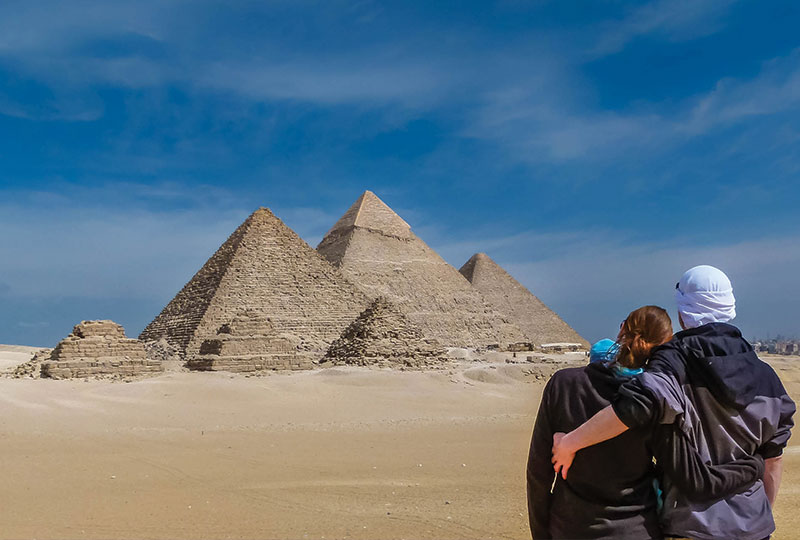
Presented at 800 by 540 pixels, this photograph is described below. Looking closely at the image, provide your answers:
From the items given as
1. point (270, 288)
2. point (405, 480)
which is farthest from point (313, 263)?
point (405, 480)

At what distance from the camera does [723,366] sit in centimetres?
247

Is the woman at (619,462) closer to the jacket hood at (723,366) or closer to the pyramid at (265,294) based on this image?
the jacket hood at (723,366)

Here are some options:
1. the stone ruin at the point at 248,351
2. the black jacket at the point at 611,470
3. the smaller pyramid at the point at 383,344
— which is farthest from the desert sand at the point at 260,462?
the smaller pyramid at the point at 383,344

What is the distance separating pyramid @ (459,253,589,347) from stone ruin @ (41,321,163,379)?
50679mm

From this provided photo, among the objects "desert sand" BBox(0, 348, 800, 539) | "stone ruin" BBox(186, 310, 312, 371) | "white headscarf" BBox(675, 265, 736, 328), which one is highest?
"stone ruin" BBox(186, 310, 312, 371)

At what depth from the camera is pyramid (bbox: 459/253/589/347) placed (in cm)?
6862

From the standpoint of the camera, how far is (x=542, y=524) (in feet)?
9.05

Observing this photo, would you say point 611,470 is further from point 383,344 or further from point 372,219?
point 372,219

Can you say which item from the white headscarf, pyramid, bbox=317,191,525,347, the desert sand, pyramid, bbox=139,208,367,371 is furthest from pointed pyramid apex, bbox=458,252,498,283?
the white headscarf

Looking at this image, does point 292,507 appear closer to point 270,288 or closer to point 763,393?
point 763,393

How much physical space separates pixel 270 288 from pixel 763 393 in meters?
36.0

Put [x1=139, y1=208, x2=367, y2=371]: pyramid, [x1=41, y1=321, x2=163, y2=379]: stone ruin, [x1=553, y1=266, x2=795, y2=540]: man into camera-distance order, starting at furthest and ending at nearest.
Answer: [x1=139, y1=208, x2=367, y2=371]: pyramid
[x1=41, y1=321, x2=163, y2=379]: stone ruin
[x1=553, y1=266, x2=795, y2=540]: man

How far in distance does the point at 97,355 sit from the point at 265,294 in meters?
17.4

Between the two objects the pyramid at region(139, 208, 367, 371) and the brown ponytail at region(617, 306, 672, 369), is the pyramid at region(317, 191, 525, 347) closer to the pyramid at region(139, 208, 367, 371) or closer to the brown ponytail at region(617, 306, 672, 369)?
the pyramid at region(139, 208, 367, 371)
